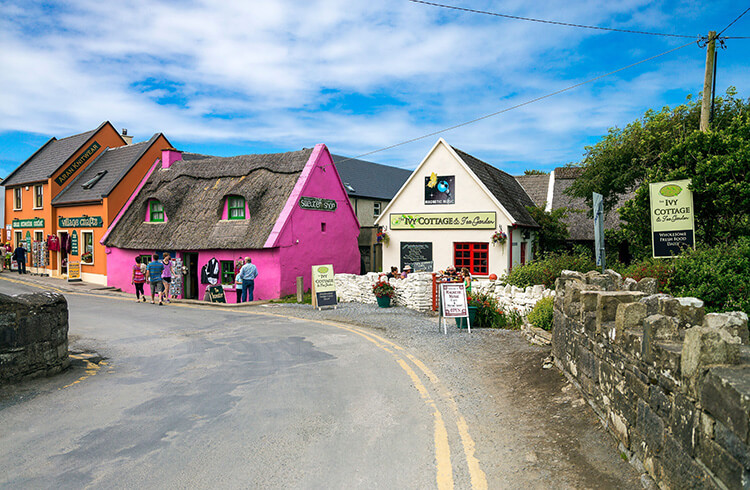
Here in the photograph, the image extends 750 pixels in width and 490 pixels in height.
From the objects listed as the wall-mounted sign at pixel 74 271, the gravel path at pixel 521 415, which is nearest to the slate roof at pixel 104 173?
the wall-mounted sign at pixel 74 271

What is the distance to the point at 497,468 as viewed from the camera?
5.10 metres

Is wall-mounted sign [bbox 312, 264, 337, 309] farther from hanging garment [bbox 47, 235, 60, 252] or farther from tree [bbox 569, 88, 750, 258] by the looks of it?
hanging garment [bbox 47, 235, 60, 252]

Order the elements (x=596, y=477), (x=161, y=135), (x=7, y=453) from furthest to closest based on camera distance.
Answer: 1. (x=161, y=135)
2. (x=7, y=453)
3. (x=596, y=477)

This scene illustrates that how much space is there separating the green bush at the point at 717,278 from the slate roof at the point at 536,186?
61.6 ft

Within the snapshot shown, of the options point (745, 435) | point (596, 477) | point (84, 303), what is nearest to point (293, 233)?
point (84, 303)

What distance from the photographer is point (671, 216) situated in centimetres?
1555

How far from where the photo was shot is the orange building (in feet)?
98.3

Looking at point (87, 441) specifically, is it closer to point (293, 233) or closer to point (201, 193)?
point (293, 233)

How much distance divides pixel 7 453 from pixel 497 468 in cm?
533

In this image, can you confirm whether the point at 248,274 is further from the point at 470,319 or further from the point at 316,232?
the point at 470,319

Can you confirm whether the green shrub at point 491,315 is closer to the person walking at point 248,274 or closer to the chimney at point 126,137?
the person walking at point 248,274

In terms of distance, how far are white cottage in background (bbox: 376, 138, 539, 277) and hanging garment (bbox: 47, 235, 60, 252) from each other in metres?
21.7

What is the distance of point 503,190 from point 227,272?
598 inches

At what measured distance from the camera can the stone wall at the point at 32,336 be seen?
7859 millimetres
